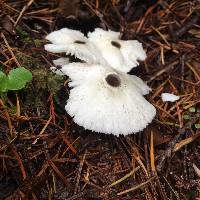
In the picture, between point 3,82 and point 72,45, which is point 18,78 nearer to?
point 3,82

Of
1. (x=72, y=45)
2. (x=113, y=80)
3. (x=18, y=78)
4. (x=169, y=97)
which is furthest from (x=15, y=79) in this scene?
(x=169, y=97)

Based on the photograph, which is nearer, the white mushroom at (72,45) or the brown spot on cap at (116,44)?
the white mushroom at (72,45)

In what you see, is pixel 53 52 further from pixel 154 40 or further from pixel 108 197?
pixel 108 197

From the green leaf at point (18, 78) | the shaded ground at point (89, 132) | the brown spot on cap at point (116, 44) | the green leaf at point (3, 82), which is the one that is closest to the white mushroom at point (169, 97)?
the shaded ground at point (89, 132)

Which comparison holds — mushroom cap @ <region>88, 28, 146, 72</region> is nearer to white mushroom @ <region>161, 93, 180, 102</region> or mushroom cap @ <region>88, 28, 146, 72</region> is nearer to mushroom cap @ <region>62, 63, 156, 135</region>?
mushroom cap @ <region>62, 63, 156, 135</region>

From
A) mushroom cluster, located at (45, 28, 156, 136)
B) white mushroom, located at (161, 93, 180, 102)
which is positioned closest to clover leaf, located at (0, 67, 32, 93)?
mushroom cluster, located at (45, 28, 156, 136)

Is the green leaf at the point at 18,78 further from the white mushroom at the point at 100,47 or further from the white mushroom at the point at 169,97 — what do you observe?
the white mushroom at the point at 169,97
